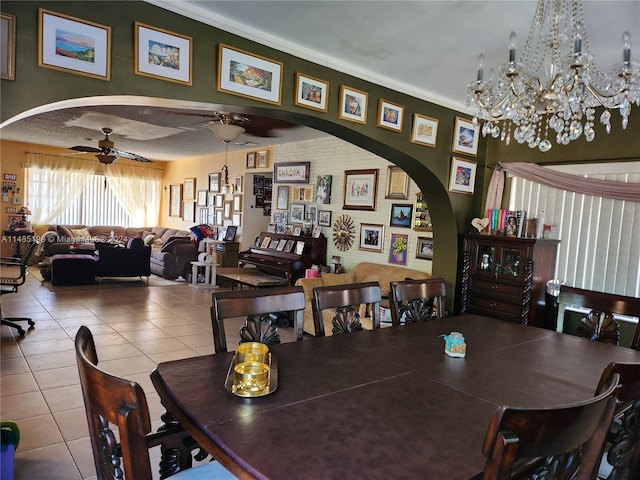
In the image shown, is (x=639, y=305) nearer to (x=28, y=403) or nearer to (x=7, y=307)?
(x=28, y=403)

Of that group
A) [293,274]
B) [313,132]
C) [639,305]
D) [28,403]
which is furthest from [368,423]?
[313,132]

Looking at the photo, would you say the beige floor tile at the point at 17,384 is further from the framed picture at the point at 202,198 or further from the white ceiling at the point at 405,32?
the framed picture at the point at 202,198

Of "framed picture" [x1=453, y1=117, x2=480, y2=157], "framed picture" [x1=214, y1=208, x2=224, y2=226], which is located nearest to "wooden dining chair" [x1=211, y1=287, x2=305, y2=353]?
"framed picture" [x1=453, y1=117, x2=480, y2=157]

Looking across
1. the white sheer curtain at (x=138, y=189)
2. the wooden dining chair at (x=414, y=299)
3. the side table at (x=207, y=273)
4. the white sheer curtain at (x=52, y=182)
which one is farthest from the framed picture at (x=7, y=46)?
the white sheer curtain at (x=138, y=189)

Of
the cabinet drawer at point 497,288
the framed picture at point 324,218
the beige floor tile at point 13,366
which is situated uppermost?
the framed picture at point 324,218

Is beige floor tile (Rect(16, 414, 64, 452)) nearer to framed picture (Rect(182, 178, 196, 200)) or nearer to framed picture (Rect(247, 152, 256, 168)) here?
framed picture (Rect(247, 152, 256, 168))

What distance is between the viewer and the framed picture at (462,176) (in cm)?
415

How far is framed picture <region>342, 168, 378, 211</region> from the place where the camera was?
5.77m

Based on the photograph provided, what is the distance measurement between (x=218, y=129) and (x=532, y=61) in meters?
3.72

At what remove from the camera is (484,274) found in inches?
158

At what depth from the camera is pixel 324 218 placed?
648 centimetres

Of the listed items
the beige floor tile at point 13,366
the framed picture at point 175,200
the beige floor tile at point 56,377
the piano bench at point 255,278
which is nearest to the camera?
the beige floor tile at point 56,377

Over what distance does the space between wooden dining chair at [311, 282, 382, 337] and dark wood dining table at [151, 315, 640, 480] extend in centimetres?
16

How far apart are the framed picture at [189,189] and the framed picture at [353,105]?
24.0 ft
